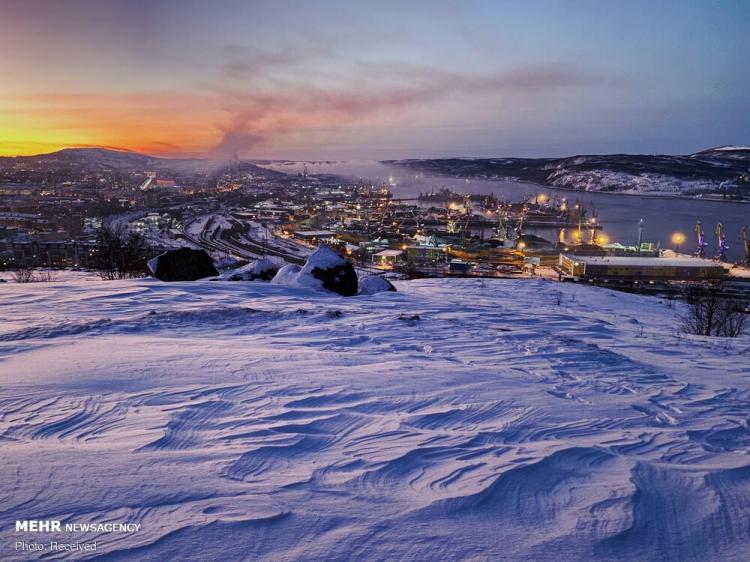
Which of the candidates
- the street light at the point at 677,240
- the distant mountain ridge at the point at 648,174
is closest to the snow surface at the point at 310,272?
the street light at the point at 677,240

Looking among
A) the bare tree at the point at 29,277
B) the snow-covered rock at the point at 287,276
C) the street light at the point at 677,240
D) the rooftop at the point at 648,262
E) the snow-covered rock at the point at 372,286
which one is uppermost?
the snow-covered rock at the point at 287,276

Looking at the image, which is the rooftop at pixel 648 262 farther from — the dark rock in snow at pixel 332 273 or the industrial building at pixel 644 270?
the dark rock in snow at pixel 332 273

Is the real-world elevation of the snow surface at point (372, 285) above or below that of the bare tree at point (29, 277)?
below

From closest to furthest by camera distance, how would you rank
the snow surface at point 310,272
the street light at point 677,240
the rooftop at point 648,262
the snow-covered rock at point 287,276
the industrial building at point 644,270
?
the snow surface at point 310,272
the snow-covered rock at point 287,276
the industrial building at point 644,270
the rooftop at point 648,262
the street light at point 677,240

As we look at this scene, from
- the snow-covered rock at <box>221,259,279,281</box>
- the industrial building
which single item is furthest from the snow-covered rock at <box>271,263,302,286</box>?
the industrial building

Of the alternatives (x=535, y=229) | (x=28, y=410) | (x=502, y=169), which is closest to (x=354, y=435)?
(x=28, y=410)

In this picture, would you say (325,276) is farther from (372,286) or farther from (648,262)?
(648,262)

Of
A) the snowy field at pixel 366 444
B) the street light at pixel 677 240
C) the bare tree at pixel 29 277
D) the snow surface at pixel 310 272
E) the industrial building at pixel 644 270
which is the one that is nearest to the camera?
the snowy field at pixel 366 444

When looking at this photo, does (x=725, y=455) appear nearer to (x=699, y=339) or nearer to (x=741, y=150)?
(x=699, y=339)
